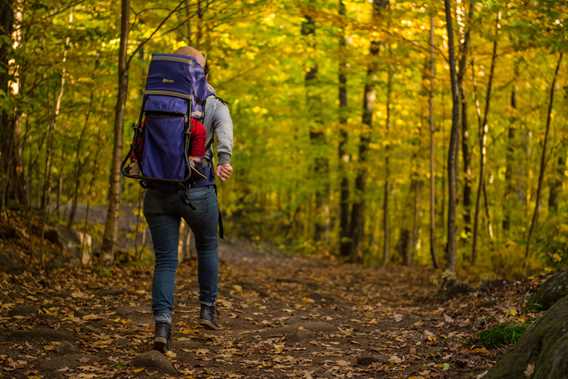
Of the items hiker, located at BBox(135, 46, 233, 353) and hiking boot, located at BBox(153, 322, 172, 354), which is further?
hiker, located at BBox(135, 46, 233, 353)

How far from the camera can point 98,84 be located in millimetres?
9766

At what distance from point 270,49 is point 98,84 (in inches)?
135

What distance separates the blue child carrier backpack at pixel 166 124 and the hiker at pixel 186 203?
0.06 meters

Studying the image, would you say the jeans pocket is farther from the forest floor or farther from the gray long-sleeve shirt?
the forest floor

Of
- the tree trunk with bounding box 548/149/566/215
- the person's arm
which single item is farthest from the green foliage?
the tree trunk with bounding box 548/149/566/215

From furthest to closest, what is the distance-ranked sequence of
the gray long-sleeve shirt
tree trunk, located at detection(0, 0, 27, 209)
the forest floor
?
tree trunk, located at detection(0, 0, 27, 209) < the gray long-sleeve shirt < the forest floor

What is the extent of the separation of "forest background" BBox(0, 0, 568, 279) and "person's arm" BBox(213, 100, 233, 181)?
2.61m

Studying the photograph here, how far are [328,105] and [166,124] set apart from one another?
48.7 feet

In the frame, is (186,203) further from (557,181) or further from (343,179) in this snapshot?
(557,181)

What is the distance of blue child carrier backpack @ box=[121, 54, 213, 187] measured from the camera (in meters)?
4.85

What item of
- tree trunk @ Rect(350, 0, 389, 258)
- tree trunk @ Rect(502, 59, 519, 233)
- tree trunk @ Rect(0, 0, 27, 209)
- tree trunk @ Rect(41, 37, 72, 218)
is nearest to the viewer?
tree trunk @ Rect(0, 0, 27, 209)

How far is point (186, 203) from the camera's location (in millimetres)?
5000

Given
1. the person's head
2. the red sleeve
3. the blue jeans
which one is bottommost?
the blue jeans

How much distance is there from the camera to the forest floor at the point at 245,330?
4.60 metres
